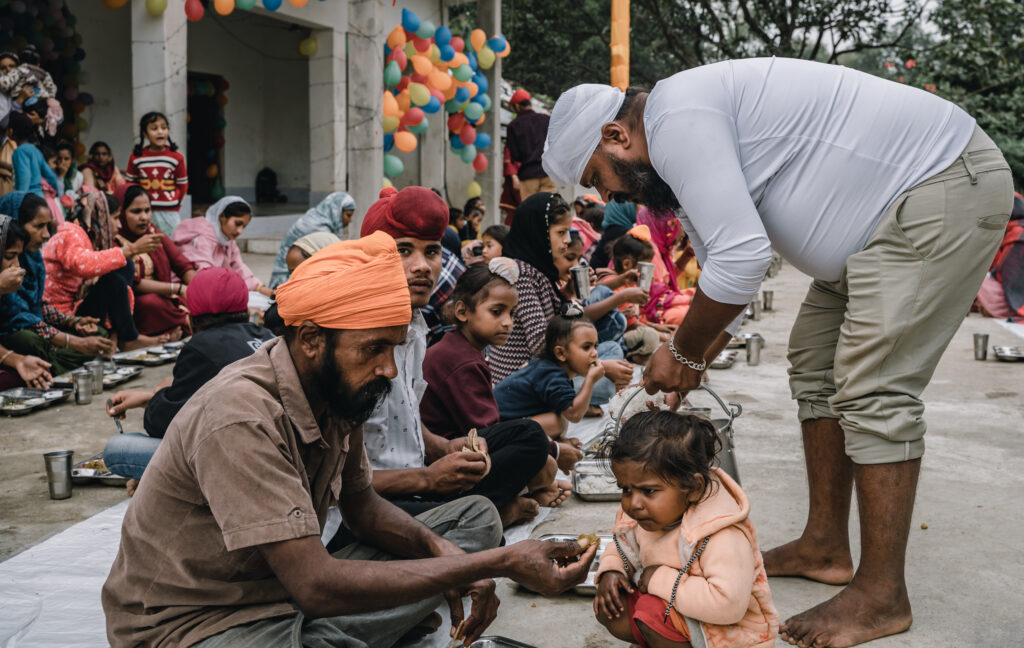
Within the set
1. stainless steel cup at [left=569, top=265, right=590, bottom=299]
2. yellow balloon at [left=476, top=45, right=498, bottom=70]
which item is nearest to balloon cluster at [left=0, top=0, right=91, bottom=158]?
yellow balloon at [left=476, top=45, right=498, bottom=70]

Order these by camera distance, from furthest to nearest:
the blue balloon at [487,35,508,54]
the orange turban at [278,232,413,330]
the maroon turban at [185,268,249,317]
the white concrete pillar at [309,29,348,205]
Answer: the blue balloon at [487,35,508,54]
the white concrete pillar at [309,29,348,205]
the maroon turban at [185,268,249,317]
the orange turban at [278,232,413,330]

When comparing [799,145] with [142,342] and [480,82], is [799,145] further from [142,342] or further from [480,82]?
[480,82]

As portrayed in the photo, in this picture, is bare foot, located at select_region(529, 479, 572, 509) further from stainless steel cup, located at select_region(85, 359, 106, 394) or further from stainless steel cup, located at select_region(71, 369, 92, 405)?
stainless steel cup, located at select_region(85, 359, 106, 394)

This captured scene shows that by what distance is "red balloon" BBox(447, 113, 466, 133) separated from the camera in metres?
13.0

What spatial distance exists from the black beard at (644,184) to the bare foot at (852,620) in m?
1.28

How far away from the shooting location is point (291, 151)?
1666 centimetres

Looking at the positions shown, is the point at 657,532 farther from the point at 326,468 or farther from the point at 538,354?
the point at 538,354

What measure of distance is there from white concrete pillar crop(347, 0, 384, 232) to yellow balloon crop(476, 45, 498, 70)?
3.00 metres

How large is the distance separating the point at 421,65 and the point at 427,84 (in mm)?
278

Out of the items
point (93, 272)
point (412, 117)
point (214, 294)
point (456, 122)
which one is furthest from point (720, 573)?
point (456, 122)

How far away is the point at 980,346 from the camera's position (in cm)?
708

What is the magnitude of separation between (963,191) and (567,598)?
1.74 m

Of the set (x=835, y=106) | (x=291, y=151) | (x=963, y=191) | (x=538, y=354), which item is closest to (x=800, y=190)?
(x=835, y=106)

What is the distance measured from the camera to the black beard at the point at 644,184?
8.80 feet
